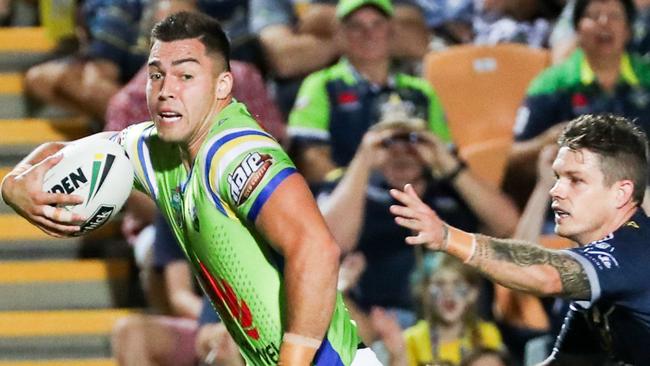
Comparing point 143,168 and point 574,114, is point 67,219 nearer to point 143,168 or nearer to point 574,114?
point 143,168

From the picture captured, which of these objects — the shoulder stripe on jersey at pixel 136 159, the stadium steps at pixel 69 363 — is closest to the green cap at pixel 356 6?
the stadium steps at pixel 69 363

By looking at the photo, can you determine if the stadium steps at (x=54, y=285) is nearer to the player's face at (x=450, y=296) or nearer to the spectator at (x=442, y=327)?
the spectator at (x=442, y=327)

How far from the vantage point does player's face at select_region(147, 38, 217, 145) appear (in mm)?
4242

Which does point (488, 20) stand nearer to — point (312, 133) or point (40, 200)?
point (312, 133)

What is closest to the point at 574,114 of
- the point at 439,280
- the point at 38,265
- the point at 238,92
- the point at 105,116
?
the point at 439,280

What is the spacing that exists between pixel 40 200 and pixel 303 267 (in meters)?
0.96

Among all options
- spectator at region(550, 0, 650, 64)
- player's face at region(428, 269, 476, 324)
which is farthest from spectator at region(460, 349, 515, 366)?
spectator at region(550, 0, 650, 64)

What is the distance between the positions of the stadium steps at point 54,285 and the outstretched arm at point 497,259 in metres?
3.37

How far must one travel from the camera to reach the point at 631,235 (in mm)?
4234

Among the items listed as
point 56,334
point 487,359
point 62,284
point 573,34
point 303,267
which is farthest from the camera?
point 62,284

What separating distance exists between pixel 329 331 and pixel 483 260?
0.52 meters

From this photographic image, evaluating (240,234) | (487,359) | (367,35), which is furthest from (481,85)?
(240,234)

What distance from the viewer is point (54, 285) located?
7.38 metres

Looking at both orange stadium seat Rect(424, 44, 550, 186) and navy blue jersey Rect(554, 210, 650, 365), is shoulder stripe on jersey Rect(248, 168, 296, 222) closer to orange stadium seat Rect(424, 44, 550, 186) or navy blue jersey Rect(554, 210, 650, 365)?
navy blue jersey Rect(554, 210, 650, 365)
